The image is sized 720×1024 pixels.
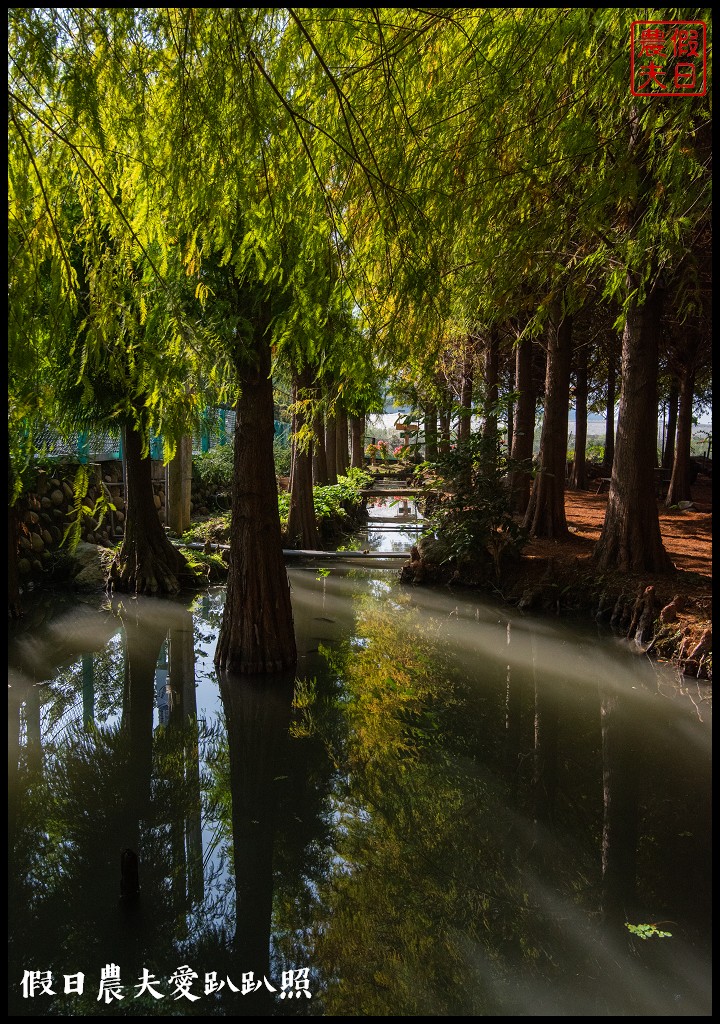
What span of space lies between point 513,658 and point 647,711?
1744mm

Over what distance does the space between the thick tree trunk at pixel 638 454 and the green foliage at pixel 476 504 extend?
1.77m

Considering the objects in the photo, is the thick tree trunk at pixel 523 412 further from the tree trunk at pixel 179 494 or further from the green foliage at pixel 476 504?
the tree trunk at pixel 179 494

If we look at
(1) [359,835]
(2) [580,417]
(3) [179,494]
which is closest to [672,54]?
(1) [359,835]

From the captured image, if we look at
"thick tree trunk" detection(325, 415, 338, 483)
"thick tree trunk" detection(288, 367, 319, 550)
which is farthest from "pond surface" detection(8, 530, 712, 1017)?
"thick tree trunk" detection(325, 415, 338, 483)

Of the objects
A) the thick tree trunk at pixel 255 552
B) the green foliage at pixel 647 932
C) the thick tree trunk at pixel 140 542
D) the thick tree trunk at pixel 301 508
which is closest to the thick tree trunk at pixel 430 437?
the thick tree trunk at pixel 301 508

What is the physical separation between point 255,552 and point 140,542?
13.8 ft

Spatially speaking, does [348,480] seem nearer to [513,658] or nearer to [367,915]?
[513,658]

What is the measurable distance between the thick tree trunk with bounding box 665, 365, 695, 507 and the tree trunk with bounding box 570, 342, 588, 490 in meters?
2.77

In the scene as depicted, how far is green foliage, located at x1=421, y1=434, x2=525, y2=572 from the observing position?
10.8 m

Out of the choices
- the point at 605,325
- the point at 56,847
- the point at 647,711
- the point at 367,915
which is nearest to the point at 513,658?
the point at 647,711

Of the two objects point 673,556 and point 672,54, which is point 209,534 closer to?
point 673,556

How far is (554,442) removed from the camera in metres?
12.3

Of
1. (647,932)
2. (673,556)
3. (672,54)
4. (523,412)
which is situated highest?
(672,54)

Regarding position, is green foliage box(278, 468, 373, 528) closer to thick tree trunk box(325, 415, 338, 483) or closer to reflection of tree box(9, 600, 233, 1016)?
thick tree trunk box(325, 415, 338, 483)
